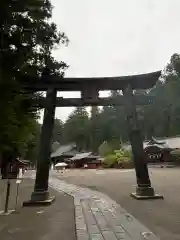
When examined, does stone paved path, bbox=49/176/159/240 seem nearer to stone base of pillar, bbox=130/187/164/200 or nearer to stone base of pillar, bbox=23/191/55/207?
stone base of pillar, bbox=23/191/55/207

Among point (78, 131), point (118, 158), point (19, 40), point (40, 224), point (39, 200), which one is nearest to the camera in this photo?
point (19, 40)

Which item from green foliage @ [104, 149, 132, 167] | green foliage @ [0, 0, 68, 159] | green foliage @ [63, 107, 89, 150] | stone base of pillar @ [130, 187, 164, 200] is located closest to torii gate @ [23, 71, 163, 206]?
stone base of pillar @ [130, 187, 164, 200]

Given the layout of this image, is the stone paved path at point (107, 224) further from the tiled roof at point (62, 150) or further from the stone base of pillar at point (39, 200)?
the tiled roof at point (62, 150)

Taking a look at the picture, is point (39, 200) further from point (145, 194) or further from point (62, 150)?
point (62, 150)

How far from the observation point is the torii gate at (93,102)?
12.7m

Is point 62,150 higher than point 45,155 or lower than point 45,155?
higher

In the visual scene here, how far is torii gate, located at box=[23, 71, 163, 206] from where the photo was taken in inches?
499

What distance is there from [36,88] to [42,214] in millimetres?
5185

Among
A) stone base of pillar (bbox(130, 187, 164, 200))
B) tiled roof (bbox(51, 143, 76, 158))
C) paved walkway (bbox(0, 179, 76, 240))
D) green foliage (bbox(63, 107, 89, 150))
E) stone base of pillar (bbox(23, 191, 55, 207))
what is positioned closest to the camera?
paved walkway (bbox(0, 179, 76, 240))

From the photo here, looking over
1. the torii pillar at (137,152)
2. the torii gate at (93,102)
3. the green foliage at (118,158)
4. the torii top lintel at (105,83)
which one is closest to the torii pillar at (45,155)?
the torii gate at (93,102)

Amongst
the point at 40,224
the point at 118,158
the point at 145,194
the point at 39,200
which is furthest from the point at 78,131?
the point at 40,224

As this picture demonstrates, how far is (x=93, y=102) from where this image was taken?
44.0 ft

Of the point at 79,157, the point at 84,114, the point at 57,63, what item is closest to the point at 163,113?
the point at 79,157

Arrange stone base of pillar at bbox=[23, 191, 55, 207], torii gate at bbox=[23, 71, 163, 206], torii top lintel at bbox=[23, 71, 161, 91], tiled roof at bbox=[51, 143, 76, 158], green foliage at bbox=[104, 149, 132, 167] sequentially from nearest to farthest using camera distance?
stone base of pillar at bbox=[23, 191, 55, 207] → torii gate at bbox=[23, 71, 163, 206] → torii top lintel at bbox=[23, 71, 161, 91] → green foliage at bbox=[104, 149, 132, 167] → tiled roof at bbox=[51, 143, 76, 158]
